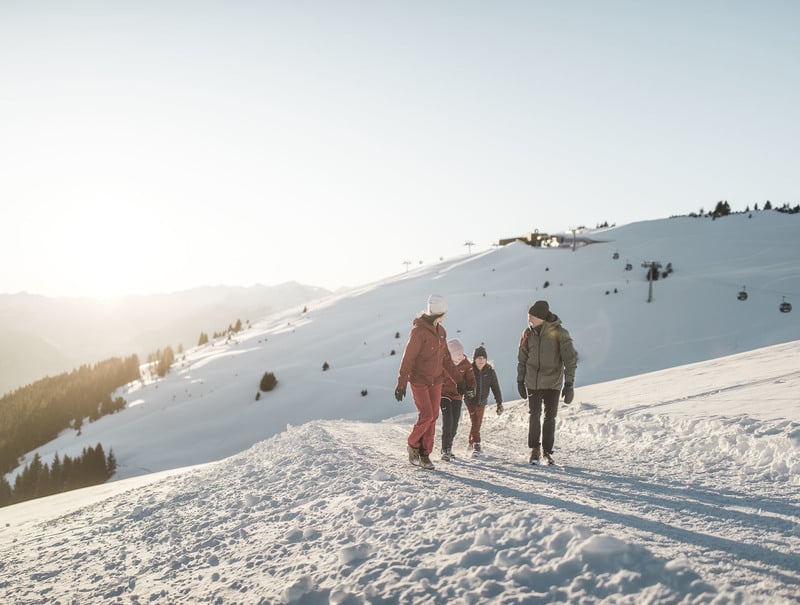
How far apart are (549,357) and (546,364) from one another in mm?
116

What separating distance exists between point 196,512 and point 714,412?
28.0ft

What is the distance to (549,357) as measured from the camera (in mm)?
6957

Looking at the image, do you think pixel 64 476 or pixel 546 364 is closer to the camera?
pixel 546 364

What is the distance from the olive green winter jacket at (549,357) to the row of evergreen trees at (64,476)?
35.2 m

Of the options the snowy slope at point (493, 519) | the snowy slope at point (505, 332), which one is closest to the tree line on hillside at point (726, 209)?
the snowy slope at point (505, 332)

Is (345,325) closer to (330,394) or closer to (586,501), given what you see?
(330,394)

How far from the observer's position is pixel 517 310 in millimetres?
44344

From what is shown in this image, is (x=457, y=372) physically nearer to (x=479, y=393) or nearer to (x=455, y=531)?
(x=479, y=393)

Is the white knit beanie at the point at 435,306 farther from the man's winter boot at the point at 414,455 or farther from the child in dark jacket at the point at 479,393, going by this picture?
the child in dark jacket at the point at 479,393

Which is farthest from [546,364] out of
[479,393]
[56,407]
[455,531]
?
[56,407]

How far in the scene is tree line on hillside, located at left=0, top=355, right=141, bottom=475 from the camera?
6712cm

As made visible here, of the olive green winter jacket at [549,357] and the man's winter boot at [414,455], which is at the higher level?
the olive green winter jacket at [549,357]

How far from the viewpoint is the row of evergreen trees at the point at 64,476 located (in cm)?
3412

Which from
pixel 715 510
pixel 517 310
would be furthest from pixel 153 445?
pixel 715 510
